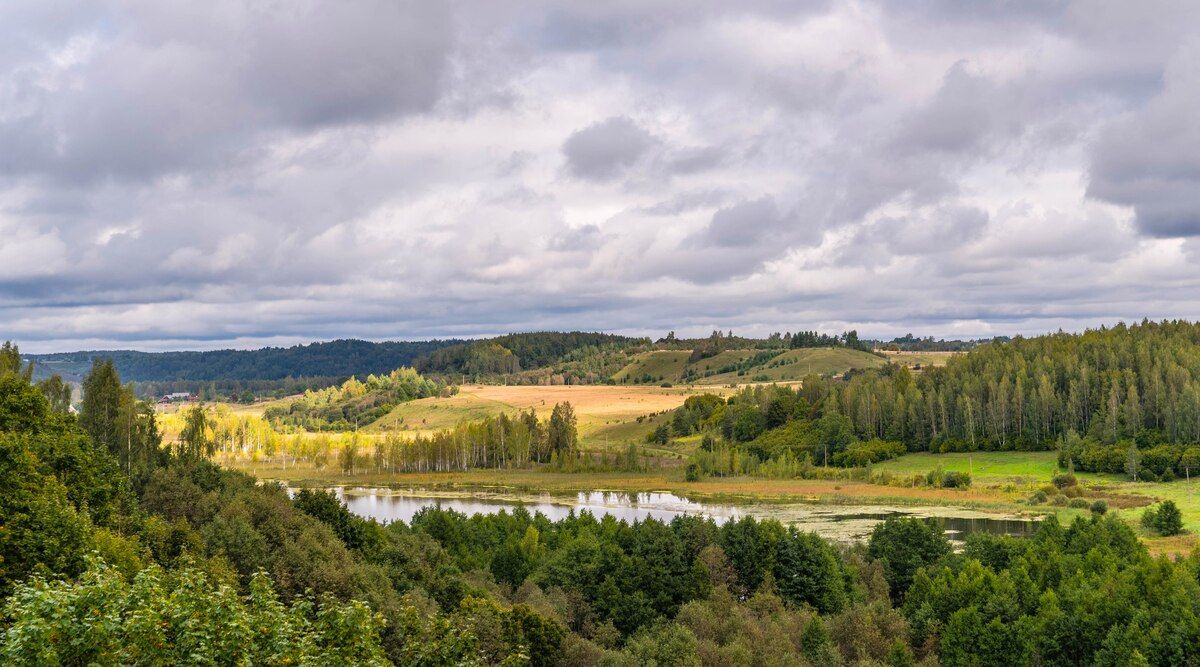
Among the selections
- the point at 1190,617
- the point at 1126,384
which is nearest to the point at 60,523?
the point at 1190,617

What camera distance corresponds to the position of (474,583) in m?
74.6

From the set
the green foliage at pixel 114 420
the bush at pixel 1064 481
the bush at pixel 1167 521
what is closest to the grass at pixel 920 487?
the bush at pixel 1167 521

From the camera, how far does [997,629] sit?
6022 centimetres

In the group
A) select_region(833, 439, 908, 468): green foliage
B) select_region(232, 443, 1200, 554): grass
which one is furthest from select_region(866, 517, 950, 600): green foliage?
select_region(833, 439, 908, 468): green foliage

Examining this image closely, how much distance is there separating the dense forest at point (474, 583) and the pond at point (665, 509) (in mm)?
22850

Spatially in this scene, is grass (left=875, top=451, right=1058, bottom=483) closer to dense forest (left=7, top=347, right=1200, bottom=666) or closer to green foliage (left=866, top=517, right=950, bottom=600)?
green foliage (left=866, top=517, right=950, bottom=600)

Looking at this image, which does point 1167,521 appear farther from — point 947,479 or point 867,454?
point 867,454

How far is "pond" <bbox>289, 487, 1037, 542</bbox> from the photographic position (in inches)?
4619

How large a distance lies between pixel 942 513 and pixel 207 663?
122 meters

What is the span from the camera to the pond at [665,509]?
117312 millimetres

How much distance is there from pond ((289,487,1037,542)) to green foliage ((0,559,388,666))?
6957 cm

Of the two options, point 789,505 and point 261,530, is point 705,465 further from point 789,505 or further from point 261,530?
point 261,530

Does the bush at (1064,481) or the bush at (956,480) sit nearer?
the bush at (1064,481)

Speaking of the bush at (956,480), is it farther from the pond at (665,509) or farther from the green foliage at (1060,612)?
the green foliage at (1060,612)
